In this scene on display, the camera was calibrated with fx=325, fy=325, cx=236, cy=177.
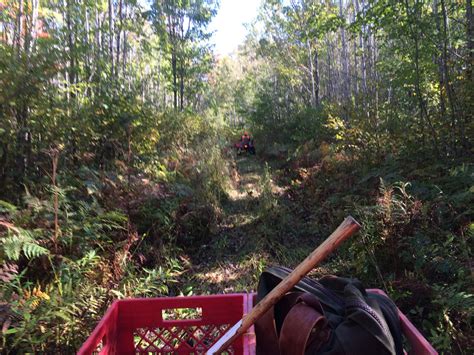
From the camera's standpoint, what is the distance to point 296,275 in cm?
125

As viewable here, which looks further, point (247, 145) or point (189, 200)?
point (247, 145)

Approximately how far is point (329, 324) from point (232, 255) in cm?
373

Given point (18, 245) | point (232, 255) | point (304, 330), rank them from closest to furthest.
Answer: point (304, 330)
point (18, 245)
point (232, 255)

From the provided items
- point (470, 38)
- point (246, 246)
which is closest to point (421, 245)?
point (246, 246)

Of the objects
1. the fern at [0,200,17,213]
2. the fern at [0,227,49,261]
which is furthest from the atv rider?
the fern at [0,227,49,261]

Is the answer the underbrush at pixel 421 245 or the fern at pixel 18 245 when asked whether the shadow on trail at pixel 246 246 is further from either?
the fern at pixel 18 245

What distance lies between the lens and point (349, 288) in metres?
1.42

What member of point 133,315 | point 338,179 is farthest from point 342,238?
point 338,179

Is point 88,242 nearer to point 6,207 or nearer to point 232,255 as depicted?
point 6,207

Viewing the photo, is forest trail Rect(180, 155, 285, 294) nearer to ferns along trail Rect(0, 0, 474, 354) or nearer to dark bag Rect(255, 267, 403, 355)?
ferns along trail Rect(0, 0, 474, 354)

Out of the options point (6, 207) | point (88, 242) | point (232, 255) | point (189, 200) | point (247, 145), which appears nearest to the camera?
point (6, 207)

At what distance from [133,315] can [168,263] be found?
244cm

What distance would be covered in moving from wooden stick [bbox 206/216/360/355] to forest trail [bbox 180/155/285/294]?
2597mm

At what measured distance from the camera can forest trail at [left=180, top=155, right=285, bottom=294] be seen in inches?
163
